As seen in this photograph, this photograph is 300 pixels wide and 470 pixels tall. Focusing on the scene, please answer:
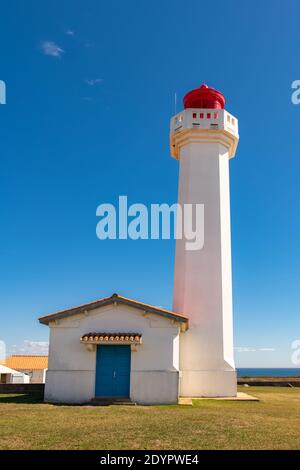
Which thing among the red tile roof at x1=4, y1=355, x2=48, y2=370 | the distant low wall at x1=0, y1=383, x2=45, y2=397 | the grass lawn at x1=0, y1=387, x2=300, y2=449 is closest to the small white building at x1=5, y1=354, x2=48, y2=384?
the red tile roof at x1=4, y1=355, x2=48, y2=370

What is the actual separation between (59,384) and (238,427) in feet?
28.6

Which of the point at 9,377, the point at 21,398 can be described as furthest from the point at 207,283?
the point at 9,377

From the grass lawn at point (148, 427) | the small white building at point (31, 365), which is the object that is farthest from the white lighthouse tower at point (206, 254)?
the small white building at point (31, 365)

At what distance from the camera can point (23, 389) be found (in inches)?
812

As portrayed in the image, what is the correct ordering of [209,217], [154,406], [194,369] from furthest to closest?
[209,217] → [194,369] → [154,406]

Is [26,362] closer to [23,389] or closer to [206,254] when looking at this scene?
[23,389]

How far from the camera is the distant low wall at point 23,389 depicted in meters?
20.5

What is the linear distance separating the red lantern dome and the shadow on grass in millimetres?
16390

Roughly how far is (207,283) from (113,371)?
645 cm

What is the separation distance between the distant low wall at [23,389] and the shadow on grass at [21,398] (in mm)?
715

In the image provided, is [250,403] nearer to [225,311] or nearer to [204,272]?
[225,311]

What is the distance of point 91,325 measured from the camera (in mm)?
18734

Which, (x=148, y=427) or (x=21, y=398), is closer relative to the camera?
(x=148, y=427)

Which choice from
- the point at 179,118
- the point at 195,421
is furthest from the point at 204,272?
Answer: the point at 195,421
